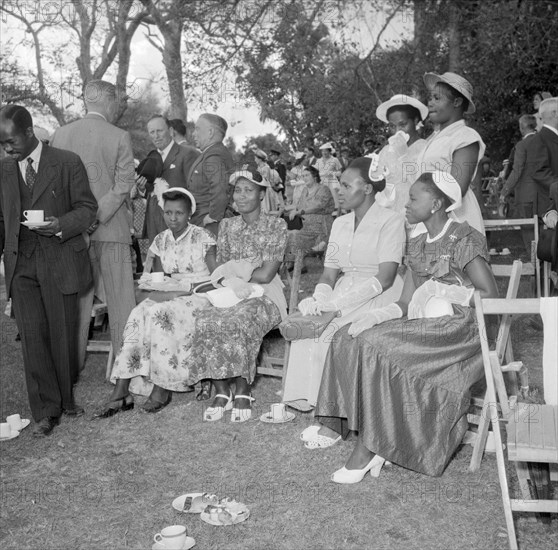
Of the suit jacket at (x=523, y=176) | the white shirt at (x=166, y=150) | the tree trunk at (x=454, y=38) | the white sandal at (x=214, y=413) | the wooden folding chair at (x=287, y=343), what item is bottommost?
the white sandal at (x=214, y=413)

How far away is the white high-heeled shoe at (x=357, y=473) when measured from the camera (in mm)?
3848

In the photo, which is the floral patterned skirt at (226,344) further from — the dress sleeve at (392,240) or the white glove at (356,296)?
the dress sleeve at (392,240)

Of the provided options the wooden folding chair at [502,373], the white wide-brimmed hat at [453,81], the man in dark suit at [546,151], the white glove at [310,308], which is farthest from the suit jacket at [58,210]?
the man in dark suit at [546,151]

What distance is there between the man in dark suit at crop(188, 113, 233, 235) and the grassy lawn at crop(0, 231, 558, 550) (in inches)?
74.5

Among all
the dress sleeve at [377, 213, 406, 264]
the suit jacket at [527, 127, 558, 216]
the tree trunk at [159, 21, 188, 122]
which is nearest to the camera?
the dress sleeve at [377, 213, 406, 264]

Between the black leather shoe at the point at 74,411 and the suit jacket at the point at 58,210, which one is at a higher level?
the suit jacket at the point at 58,210

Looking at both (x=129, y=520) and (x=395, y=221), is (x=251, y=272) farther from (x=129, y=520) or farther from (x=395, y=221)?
(x=129, y=520)

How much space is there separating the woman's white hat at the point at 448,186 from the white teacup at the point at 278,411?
1.74 meters

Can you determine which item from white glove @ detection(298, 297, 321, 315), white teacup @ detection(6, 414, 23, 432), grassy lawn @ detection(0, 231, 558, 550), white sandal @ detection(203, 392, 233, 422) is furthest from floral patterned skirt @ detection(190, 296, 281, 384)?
white teacup @ detection(6, 414, 23, 432)

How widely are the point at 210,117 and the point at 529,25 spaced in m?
6.00

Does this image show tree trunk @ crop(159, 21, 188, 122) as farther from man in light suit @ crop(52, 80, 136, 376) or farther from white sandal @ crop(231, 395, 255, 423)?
white sandal @ crop(231, 395, 255, 423)

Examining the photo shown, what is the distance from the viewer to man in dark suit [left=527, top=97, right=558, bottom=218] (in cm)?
757

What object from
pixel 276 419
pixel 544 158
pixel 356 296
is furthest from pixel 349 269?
pixel 544 158

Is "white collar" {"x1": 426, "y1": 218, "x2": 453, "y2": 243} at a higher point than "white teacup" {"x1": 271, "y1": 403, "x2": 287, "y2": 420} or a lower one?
higher
